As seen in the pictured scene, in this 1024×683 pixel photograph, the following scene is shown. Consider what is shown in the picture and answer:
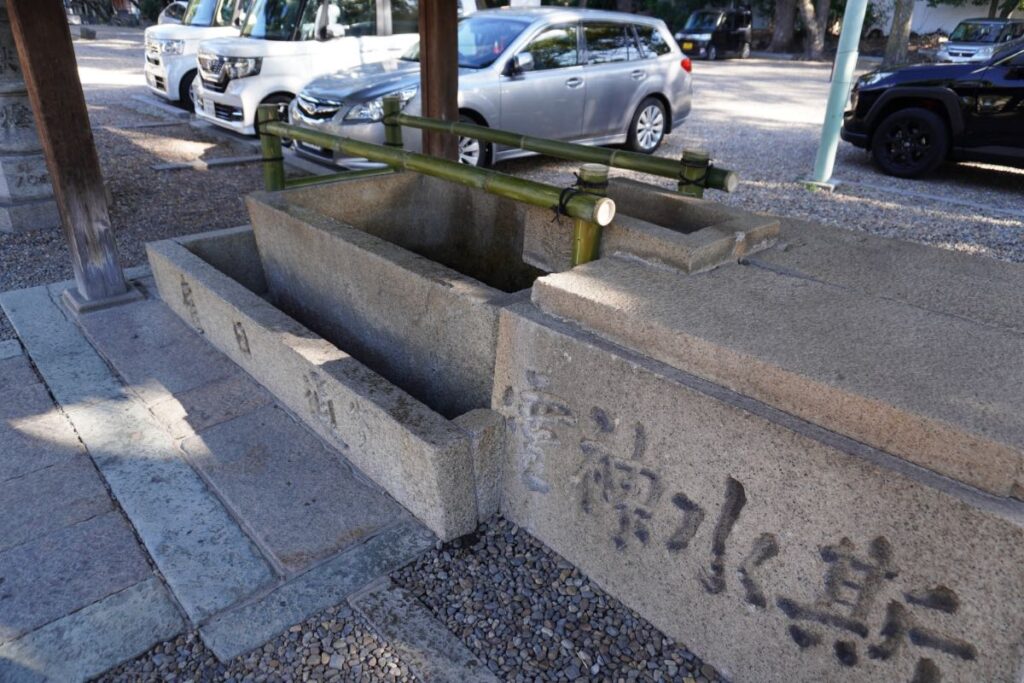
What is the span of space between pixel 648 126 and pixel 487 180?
665 centimetres

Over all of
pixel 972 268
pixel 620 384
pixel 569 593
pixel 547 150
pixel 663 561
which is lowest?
pixel 569 593

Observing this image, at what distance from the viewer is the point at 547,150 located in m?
3.44

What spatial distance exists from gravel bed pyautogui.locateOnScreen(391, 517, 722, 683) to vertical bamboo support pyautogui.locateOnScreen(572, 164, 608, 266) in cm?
103

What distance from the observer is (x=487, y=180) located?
261cm

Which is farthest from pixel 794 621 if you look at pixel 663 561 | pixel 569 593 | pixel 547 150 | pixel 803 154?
pixel 803 154

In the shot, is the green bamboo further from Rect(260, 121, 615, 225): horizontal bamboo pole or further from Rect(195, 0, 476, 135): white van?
Rect(195, 0, 476, 135): white van

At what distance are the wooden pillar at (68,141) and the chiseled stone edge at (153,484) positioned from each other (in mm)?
390

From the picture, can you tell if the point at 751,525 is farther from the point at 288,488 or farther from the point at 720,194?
the point at 720,194

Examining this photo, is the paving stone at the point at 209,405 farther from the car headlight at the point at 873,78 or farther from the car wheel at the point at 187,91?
the car wheel at the point at 187,91

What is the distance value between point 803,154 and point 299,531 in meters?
8.49

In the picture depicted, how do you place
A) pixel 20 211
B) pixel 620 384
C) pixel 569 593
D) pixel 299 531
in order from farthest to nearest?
1. pixel 20 211
2. pixel 299 531
3. pixel 569 593
4. pixel 620 384

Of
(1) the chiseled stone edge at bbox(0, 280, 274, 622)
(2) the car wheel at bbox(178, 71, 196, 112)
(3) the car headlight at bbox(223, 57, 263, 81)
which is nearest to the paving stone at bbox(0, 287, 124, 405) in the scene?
(1) the chiseled stone edge at bbox(0, 280, 274, 622)

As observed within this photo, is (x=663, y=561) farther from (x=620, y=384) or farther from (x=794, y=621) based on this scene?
(x=620, y=384)

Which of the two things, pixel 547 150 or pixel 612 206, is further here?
pixel 547 150
